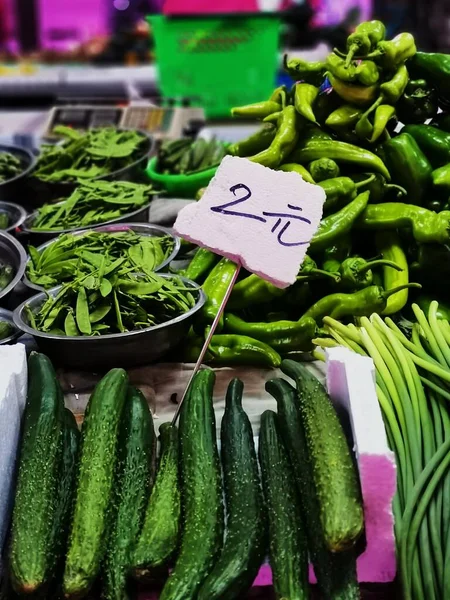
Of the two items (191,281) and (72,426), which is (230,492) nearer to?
(72,426)

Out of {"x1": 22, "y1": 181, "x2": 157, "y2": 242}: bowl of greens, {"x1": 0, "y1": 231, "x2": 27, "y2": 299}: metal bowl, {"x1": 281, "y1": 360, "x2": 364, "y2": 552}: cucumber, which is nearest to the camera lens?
{"x1": 281, "y1": 360, "x2": 364, "y2": 552}: cucumber

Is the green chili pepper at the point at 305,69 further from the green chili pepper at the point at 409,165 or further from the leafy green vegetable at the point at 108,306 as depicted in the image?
the leafy green vegetable at the point at 108,306

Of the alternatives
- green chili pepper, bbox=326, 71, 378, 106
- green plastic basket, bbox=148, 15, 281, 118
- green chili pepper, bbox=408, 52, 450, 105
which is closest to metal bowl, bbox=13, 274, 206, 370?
green chili pepper, bbox=326, 71, 378, 106

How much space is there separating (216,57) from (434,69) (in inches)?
109

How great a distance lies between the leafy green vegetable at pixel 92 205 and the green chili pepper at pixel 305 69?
717 millimetres

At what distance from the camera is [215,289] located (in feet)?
6.34

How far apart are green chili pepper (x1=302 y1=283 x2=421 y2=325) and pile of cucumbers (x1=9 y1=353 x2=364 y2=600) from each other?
47 centimetres

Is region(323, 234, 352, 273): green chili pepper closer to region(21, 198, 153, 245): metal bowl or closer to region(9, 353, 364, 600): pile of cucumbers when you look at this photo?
region(9, 353, 364, 600): pile of cucumbers

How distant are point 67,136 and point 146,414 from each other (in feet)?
6.86

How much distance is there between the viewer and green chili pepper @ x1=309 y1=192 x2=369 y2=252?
1.93 metres

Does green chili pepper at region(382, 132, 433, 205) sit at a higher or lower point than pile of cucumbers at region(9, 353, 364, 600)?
higher

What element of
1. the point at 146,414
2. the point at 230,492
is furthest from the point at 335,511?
the point at 146,414

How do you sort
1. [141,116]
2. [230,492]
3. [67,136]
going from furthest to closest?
[141,116] → [67,136] → [230,492]

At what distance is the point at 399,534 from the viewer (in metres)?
1.20
